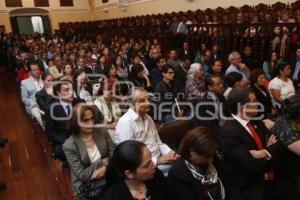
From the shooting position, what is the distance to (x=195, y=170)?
1778 mm

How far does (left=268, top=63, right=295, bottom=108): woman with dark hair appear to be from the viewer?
3852 mm

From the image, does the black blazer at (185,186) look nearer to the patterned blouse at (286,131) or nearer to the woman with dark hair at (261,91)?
the patterned blouse at (286,131)

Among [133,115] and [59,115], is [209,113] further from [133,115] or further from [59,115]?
[59,115]

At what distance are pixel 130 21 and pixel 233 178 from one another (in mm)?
12217

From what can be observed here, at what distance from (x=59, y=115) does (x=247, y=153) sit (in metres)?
1.95

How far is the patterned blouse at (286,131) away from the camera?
79.3 inches

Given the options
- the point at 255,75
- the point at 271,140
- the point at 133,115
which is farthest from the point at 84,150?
the point at 255,75

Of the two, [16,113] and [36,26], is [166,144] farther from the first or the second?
[36,26]

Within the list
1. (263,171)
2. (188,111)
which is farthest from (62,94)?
(263,171)

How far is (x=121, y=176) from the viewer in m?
1.59

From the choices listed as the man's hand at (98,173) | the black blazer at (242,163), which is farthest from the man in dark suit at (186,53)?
the man's hand at (98,173)

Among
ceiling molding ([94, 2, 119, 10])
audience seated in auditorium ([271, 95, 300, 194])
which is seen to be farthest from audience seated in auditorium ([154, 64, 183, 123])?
ceiling molding ([94, 2, 119, 10])

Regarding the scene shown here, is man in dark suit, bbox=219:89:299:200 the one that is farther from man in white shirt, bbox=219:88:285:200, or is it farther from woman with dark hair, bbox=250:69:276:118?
woman with dark hair, bbox=250:69:276:118

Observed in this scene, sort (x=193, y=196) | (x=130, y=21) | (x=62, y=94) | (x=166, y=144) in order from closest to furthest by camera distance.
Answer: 1. (x=193, y=196)
2. (x=166, y=144)
3. (x=62, y=94)
4. (x=130, y=21)
